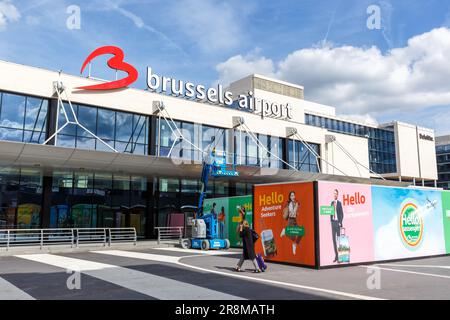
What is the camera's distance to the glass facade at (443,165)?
108 m

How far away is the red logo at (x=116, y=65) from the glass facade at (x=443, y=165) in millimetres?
103101

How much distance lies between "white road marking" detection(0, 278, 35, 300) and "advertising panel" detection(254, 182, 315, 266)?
8938 mm

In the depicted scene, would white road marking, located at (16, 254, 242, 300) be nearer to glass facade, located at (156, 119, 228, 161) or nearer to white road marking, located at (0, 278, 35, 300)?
white road marking, located at (0, 278, 35, 300)

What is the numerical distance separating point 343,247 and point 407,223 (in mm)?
4627

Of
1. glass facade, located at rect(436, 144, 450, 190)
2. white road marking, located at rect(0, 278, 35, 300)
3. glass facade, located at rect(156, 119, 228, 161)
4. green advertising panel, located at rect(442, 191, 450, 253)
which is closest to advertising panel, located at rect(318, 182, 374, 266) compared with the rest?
green advertising panel, located at rect(442, 191, 450, 253)

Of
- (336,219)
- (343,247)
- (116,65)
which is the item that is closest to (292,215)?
(336,219)

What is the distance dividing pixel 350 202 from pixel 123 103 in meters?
17.0

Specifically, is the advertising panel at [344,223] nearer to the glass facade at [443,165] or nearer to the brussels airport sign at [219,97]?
the brussels airport sign at [219,97]

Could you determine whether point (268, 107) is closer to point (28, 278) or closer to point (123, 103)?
point (123, 103)

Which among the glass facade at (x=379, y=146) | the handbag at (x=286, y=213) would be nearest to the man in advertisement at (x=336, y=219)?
the handbag at (x=286, y=213)

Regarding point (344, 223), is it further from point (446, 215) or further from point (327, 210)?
point (446, 215)

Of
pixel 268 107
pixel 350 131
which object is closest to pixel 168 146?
pixel 268 107
